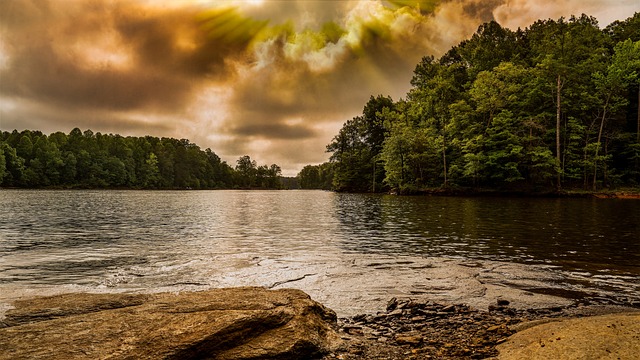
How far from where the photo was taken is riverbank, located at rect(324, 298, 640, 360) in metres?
5.02

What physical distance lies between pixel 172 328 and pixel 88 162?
163 m

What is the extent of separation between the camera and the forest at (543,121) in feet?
165

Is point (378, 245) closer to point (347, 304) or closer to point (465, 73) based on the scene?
point (347, 304)

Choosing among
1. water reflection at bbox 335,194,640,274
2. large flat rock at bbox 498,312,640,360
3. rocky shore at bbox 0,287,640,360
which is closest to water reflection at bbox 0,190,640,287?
water reflection at bbox 335,194,640,274

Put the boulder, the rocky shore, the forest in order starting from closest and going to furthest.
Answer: the boulder < the rocky shore < the forest

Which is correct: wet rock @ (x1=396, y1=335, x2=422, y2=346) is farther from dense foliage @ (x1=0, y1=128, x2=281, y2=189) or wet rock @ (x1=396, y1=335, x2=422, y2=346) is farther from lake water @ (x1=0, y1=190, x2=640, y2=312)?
dense foliage @ (x1=0, y1=128, x2=281, y2=189)

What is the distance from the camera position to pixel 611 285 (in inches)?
345

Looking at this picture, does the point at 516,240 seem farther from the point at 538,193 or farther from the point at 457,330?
the point at 538,193

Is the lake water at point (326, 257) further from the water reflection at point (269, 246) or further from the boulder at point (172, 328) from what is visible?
the boulder at point (172, 328)

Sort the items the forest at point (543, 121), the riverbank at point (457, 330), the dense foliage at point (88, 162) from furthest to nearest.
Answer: the dense foliage at point (88, 162), the forest at point (543, 121), the riverbank at point (457, 330)

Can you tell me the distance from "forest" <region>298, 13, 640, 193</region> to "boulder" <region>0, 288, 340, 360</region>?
5342 centimetres

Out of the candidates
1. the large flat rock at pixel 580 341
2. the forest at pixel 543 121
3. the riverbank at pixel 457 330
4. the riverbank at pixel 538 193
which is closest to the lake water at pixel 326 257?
the riverbank at pixel 457 330

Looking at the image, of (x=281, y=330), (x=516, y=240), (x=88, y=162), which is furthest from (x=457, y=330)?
(x=88, y=162)

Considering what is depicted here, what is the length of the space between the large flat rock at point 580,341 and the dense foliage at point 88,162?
486 ft
